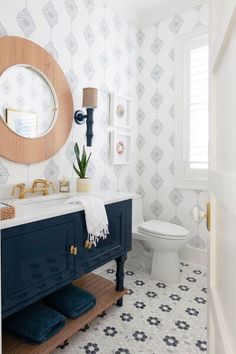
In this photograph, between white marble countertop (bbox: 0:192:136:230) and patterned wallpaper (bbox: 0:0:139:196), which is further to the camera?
patterned wallpaper (bbox: 0:0:139:196)

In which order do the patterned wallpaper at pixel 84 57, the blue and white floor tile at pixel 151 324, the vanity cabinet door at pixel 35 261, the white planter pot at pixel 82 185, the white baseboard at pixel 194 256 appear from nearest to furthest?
the vanity cabinet door at pixel 35 261
the blue and white floor tile at pixel 151 324
the patterned wallpaper at pixel 84 57
the white planter pot at pixel 82 185
the white baseboard at pixel 194 256

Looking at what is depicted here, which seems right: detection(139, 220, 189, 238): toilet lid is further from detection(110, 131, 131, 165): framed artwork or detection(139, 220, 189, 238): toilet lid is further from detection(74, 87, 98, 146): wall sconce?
detection(74, 87, 98, 146): wall sconce

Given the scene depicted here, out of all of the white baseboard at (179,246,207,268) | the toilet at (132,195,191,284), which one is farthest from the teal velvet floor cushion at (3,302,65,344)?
the white baseboard at (179,246,207,268)

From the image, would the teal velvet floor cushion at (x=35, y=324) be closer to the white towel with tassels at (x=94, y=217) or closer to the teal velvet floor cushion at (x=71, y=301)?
the teal velvet floor cushion at (x=71, y=301)

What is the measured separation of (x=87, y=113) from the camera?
2.08 m

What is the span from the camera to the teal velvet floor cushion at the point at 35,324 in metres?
1.33

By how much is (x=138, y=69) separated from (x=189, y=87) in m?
0.67

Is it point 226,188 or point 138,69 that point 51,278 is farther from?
point 138,69

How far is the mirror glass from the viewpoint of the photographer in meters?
1.63

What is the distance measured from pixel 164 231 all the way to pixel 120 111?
4.18 feet

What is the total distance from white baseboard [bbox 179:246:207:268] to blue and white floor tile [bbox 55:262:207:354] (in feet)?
1.13

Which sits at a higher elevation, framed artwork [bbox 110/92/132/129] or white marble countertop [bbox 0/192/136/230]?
framed artwork [bbox 110/92/132/129]

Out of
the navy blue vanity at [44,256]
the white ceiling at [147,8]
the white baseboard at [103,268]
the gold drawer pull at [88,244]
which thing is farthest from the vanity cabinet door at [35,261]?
the white ceiling at [147,8]

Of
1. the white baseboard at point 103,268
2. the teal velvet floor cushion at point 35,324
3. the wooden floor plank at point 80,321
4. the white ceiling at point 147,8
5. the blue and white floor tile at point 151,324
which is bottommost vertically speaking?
the blue and white floor tile at point 151,324
